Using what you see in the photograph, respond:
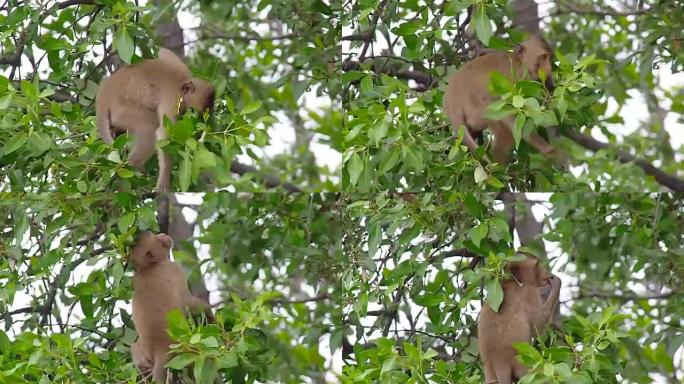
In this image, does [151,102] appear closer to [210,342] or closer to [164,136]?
[164,136]

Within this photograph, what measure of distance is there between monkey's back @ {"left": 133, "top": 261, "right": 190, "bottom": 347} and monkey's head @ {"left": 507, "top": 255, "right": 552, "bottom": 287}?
2.67 ft

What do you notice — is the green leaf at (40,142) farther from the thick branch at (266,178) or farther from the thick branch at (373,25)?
the thick branch at (373,25)

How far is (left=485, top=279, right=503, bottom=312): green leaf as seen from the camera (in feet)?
11.4

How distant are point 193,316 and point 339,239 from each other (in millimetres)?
414

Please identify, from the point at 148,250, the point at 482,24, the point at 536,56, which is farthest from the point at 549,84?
the point at 148,250

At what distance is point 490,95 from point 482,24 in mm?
171

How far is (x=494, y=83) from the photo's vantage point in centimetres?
339

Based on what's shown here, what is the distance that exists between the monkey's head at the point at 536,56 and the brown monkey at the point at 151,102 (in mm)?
765

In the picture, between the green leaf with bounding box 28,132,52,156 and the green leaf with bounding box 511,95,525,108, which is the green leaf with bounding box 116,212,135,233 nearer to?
the green leaf with bounding box 28,132,52,156

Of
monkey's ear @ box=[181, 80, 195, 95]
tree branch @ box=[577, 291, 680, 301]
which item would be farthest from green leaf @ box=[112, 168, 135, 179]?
tree branch @ box=[577, 291, 680, 301]

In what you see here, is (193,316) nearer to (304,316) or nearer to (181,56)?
(304,316)

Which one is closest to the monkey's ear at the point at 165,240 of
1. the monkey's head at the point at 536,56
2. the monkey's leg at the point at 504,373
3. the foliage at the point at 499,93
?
the foliage at the point at 499,93

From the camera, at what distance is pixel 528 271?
3.54m

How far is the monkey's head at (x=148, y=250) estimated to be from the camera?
359 centimetres
